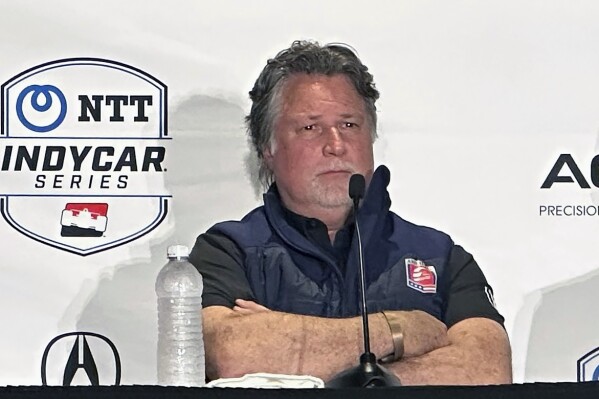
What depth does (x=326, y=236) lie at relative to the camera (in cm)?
278

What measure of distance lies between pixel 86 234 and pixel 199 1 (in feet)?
2.09

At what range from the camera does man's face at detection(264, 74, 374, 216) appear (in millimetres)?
2766

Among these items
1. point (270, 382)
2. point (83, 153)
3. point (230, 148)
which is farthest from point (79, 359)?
point (270, 382)

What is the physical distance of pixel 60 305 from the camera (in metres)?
2.72

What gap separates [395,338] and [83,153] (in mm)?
891

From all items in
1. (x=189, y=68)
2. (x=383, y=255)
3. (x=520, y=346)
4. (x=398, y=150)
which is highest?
(x=189, y=68)

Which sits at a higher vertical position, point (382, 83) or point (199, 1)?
point (199, 1)

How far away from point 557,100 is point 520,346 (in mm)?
617

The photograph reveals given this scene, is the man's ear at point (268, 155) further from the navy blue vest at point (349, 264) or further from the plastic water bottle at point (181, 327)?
the plastic water bottle at point (181, 327)

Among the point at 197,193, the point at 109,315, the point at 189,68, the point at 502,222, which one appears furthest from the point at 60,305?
the point at 502,222

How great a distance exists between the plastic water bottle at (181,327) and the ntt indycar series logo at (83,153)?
0.27 m

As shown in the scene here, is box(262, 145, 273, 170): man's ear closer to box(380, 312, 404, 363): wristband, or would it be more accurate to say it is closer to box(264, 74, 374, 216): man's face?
box(264, 74, 374, 216): man's face

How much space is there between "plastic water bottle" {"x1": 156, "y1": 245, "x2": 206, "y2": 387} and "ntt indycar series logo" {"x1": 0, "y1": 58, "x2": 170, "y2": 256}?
268 mm

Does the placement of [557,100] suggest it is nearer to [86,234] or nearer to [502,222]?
[502,222]
